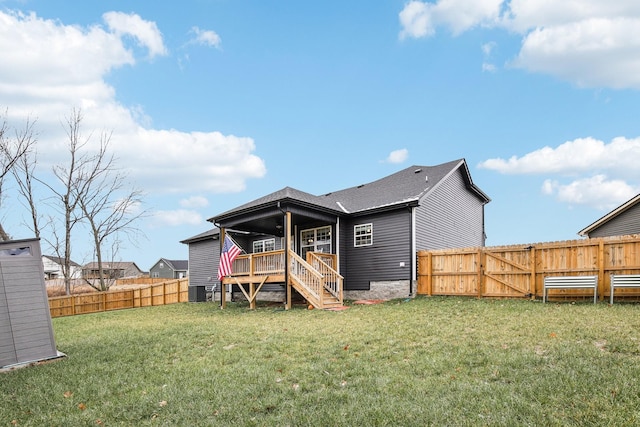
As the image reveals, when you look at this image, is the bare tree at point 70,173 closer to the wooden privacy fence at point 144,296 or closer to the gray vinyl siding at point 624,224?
the wooden privacy fence at point 144,296

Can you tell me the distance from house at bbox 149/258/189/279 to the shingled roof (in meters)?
40.4

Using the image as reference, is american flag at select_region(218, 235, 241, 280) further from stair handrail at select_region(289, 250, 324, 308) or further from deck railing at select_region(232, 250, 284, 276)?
stair handrail at select_region(289, 250, 324, 308)

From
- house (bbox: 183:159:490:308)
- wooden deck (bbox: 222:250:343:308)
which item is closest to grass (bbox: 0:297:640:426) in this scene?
wooden deck (bbox: 222:250:343:308)

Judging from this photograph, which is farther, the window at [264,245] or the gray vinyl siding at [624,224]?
the window at [264,245]

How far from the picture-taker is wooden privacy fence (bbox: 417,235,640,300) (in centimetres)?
1121

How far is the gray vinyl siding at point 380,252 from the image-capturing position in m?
15.0

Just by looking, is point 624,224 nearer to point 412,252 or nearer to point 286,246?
point 412,252

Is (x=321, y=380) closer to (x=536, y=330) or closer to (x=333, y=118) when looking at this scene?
(x=536, y=330)

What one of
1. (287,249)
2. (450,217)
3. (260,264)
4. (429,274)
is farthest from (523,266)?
(260,264)

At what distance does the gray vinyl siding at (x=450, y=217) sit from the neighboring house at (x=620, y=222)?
550cm

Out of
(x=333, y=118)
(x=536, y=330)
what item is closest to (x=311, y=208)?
(x=333, y=118)

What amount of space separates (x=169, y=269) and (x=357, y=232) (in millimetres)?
46978

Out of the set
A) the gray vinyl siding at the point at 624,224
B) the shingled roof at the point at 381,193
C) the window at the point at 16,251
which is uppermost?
the shingled roof at the point at 381,193

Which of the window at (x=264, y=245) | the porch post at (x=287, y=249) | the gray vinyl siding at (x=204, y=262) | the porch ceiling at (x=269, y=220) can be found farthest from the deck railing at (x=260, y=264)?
the gray vinyl siding at (x=204, y=262)
